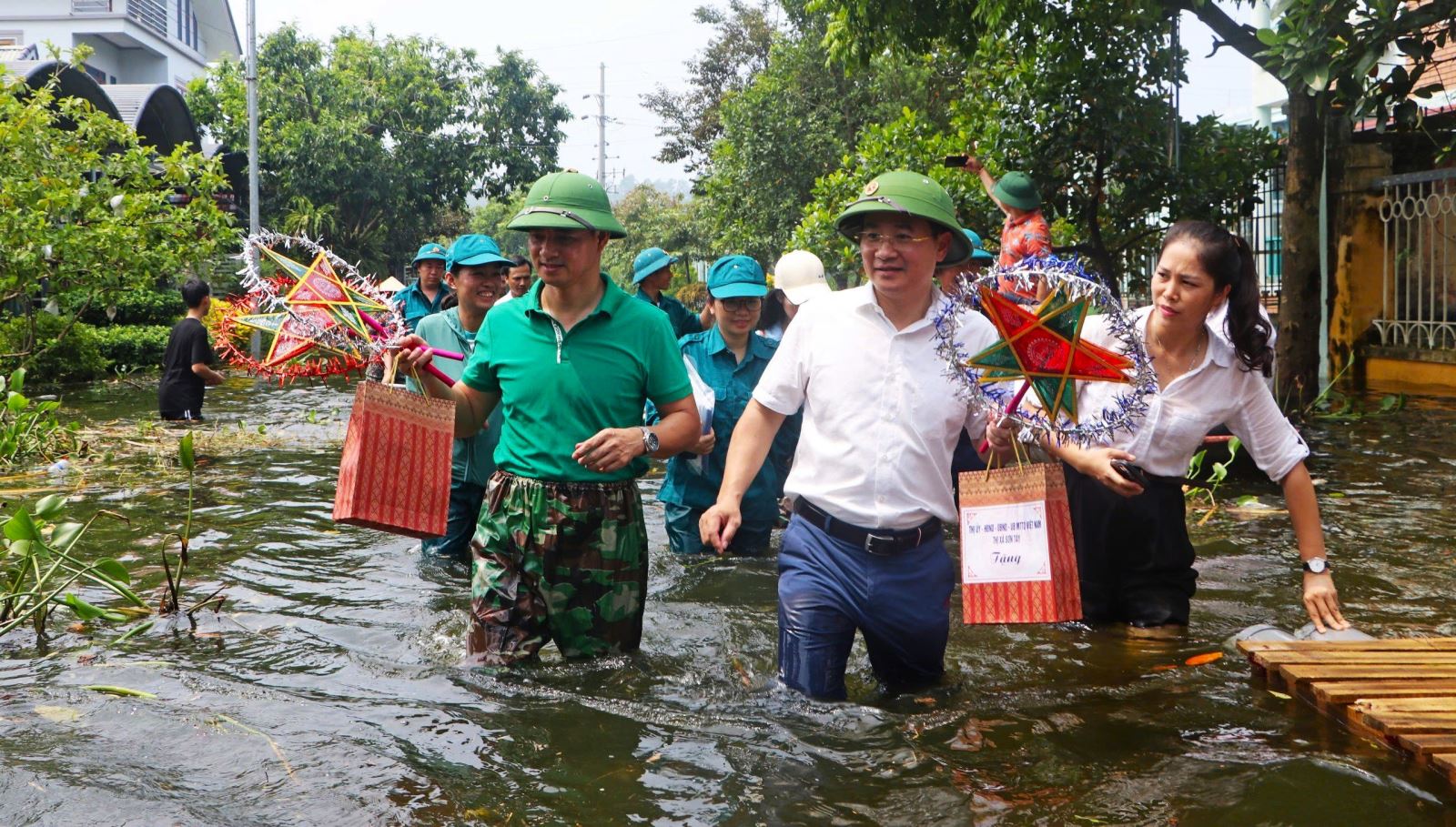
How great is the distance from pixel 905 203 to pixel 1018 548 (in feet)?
3.71

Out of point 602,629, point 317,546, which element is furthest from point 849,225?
point 317,546

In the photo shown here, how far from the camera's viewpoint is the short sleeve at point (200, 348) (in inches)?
495

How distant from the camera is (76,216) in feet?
53.3

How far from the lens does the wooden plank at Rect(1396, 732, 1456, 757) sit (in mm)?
3785

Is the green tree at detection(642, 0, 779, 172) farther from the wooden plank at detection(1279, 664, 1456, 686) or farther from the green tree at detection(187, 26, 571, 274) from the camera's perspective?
the wooden plank at detection(1279, 664, 1456, 686)

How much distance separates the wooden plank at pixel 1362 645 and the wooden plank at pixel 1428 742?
0.76m

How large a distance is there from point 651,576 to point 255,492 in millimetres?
4305

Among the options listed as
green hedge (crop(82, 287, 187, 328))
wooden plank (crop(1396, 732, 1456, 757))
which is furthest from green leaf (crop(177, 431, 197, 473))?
green hedge (crop(82, 287, 187, 328))

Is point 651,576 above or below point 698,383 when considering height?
below

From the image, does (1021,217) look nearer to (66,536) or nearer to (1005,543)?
(1005,543)

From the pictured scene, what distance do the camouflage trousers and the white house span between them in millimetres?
37849

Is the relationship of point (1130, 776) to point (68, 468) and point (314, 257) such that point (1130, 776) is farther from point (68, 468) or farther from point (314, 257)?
point (68, 468)

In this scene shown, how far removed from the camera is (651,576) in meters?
7.50

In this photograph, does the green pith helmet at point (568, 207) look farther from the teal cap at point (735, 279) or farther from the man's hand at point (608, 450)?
the teal cap at point (735, 279)
